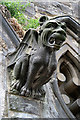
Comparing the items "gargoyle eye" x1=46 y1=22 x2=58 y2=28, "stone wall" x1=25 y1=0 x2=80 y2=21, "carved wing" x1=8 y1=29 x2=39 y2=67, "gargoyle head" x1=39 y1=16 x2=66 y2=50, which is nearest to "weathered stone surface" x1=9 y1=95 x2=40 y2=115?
"carved wing" x1=8 y1=29 x2=39 y2=67

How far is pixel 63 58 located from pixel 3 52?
108 cm

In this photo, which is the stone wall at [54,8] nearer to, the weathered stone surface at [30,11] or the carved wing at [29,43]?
the weathered stone surface at [30,11]

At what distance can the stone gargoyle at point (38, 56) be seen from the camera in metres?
1.64

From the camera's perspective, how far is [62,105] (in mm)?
2182

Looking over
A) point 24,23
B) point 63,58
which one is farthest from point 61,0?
point 63,58

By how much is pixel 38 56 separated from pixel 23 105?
47 centimetres

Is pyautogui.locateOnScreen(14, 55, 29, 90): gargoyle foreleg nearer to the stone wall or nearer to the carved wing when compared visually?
the carved wing

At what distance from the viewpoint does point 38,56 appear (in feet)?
5.57

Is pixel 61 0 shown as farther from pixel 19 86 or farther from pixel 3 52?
pixel 19 86

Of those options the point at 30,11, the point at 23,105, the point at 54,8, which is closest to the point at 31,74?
the point at 23,105

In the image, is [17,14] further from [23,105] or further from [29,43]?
[23,105]

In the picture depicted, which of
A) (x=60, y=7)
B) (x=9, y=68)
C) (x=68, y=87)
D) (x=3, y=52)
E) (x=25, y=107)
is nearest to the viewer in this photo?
(x=25, y=107)

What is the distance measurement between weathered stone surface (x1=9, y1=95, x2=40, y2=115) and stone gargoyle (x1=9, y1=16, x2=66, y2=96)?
65mm

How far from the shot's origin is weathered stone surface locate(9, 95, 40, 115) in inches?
67.9
